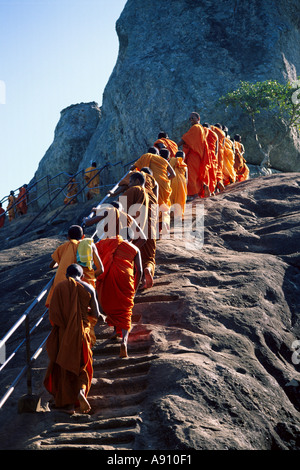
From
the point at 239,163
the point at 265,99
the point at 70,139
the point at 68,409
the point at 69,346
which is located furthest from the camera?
the point at 70,139

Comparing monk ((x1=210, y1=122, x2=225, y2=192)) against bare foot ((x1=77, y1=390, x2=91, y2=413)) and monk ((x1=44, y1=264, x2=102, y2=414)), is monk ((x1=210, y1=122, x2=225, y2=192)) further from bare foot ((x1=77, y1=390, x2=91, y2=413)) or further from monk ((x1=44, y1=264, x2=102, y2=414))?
bare foot ((x1=77, y1=390, x2=91, y2=413))

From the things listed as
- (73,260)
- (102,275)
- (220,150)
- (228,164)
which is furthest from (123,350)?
(228,164)

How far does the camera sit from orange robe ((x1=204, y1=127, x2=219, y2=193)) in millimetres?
13266

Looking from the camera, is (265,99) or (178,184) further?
(265,99)

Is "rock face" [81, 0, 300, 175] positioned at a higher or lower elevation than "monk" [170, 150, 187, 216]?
higher

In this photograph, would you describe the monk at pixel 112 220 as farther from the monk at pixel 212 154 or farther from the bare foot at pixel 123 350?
the monk at pixel 212 154

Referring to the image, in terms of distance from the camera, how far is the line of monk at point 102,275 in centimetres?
579

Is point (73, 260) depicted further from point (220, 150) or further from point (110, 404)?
point (220, 150)

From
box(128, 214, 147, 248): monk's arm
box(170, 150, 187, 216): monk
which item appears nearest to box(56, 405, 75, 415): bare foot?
box(128, 214, 147, 248): monk's arm

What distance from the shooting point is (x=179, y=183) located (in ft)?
38.6

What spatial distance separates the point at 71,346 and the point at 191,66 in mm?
18672

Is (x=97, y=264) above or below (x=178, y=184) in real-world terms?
below
